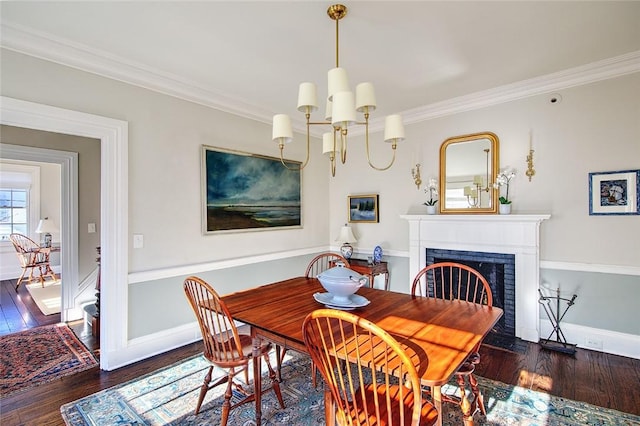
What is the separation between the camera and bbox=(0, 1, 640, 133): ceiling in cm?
197

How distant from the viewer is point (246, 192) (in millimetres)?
3674

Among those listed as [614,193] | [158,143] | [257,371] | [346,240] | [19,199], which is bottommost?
[257,371]

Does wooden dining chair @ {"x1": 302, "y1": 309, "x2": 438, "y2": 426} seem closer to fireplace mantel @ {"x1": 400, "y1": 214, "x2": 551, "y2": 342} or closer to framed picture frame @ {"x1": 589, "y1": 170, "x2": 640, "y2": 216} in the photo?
fireplace mantel @ {"x1": 400, "y1": 214, "x2": 551, "y2": 342}

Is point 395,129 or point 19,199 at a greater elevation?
point 395,129

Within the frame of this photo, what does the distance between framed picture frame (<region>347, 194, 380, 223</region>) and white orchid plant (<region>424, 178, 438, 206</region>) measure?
0.72 metres

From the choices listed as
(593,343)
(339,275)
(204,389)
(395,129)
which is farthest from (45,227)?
(593,343)

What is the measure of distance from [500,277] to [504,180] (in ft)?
3.40

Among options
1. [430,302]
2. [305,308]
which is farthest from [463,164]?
[305,308]

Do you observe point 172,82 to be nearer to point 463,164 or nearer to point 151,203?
point 151,203

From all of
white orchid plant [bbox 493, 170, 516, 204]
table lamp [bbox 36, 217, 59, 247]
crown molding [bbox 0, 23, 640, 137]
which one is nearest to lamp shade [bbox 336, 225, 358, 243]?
crown molding [bbox 0, 23, 640, 137]

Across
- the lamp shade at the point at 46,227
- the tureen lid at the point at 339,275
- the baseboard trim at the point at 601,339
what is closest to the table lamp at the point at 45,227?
the lamp shade at the point at 46,227

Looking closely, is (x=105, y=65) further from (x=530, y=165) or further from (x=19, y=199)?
(x=19, y=199)

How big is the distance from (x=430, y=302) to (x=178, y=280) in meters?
2.35

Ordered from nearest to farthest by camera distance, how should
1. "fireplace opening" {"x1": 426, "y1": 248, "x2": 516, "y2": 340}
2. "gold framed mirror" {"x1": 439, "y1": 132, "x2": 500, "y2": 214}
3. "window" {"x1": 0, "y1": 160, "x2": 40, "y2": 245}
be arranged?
1. "fireplace opening" {"x1": 426, "y1": 248, "x2": 516, "y2": 340}
2. "gold framed mirror" {"x1": 439, "y1": 132, "x2": 500, "y2": 214}
3. "window" {"x1": 0, "y1": 160, "x2": 40, "y2": 245}
